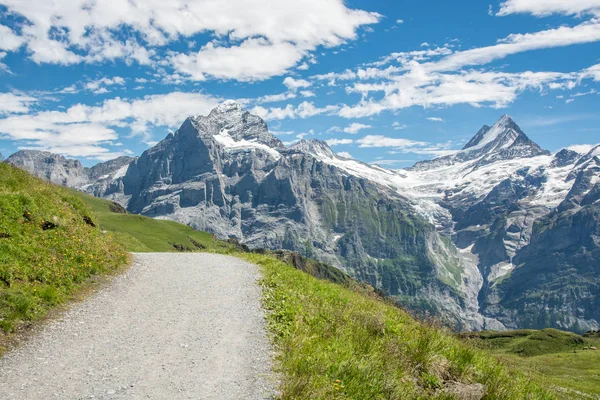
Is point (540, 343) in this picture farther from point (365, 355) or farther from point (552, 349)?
point (365, 355)

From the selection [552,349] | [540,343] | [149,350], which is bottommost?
[540,343]

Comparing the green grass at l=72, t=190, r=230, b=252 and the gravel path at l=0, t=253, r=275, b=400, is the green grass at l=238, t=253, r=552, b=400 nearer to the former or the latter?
the gravel path at l=0, t=253, r=275, b=400

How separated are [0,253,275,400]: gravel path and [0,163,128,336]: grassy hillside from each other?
1.14 metres

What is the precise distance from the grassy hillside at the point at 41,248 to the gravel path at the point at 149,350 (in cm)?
114

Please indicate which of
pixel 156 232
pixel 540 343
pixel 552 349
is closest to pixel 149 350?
pixel 156 232

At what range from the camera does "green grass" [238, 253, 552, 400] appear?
44.5ft

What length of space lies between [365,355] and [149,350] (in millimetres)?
6812

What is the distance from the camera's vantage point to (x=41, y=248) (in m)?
20.4

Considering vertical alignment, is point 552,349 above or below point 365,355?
below

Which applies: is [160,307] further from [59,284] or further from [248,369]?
[248,369]

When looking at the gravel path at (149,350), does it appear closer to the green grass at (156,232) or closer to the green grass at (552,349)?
the green grass at (552,349)

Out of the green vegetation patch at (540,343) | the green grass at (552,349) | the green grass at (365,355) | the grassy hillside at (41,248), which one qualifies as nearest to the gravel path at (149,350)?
the green grass at (365,355)

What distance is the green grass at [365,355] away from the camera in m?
13.6

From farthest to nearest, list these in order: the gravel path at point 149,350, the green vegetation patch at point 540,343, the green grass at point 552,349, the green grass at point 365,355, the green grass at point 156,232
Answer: the green vegetation patch at point 540,343 < the green grass at point 156,232 < the green grass at point 552,349 < the green grass at point 365,355 < the gravel path at point 149,350
